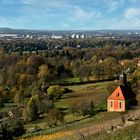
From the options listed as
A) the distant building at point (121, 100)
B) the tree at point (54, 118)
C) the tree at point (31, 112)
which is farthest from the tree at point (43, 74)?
the tree at point (54, 118)

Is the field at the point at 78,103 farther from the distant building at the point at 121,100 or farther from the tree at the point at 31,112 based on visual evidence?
the distant building at the point at 121,100

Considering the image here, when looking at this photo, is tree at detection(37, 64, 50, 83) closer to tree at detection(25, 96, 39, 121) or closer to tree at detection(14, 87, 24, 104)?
tree at detection(14, 87, 24, 104)

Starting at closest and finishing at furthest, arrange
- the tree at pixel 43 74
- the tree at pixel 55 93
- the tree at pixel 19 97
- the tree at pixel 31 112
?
the tree at pixel 31 112 < the tree at pixel 19 97 < the tree at pixel 55 93 < the tree at pixel 43 74

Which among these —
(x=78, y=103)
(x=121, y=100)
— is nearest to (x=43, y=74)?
(x=78, y=103)

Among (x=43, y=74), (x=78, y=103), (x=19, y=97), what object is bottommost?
(x=19, y=97)

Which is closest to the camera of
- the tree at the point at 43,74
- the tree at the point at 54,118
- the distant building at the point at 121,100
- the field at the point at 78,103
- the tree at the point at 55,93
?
the field at the point at 78,103

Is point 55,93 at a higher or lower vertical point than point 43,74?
lower

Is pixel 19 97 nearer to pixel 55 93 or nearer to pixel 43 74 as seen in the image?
pixel 55 93

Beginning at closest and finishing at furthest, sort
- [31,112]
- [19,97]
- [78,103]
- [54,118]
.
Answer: [54,118]
[31,112]
[78,103]
[19,97]

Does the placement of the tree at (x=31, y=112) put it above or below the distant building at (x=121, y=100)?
below

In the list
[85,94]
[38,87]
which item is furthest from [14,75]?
[85,94]

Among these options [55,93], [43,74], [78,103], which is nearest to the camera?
[78,103]
